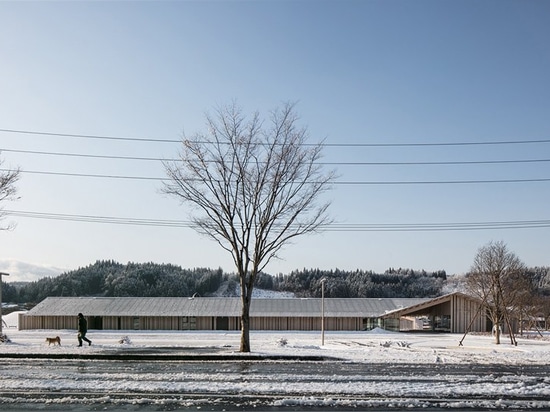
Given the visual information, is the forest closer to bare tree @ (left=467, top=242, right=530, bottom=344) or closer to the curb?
bare tree @ (left=467, top=242, right=530, bottom=344)

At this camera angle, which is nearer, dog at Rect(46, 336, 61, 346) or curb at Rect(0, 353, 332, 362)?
curb at Rect(0, 353, 332, 362)

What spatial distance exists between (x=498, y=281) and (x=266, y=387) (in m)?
30.3

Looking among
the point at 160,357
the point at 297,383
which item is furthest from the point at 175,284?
the point at 297,383

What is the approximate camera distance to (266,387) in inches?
520

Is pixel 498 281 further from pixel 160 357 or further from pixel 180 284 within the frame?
pixel 180 284

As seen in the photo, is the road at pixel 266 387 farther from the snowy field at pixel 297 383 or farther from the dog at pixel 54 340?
the dog at pixel 54 340

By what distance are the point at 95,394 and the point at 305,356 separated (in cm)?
1107

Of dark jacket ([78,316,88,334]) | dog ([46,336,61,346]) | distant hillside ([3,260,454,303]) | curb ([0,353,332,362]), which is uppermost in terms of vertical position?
dark jacket ([78,316,88,334])

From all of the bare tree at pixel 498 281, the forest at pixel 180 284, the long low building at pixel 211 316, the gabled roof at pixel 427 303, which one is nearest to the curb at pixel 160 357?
the bare tree at pixel 498 281

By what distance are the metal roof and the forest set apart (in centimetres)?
6453

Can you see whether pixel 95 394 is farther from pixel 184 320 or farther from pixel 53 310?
pixel 53 310

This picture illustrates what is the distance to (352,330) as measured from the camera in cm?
6250

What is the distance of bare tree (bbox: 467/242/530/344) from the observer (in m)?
39.5

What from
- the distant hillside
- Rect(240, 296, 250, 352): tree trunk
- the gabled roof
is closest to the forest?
the distant hillside
